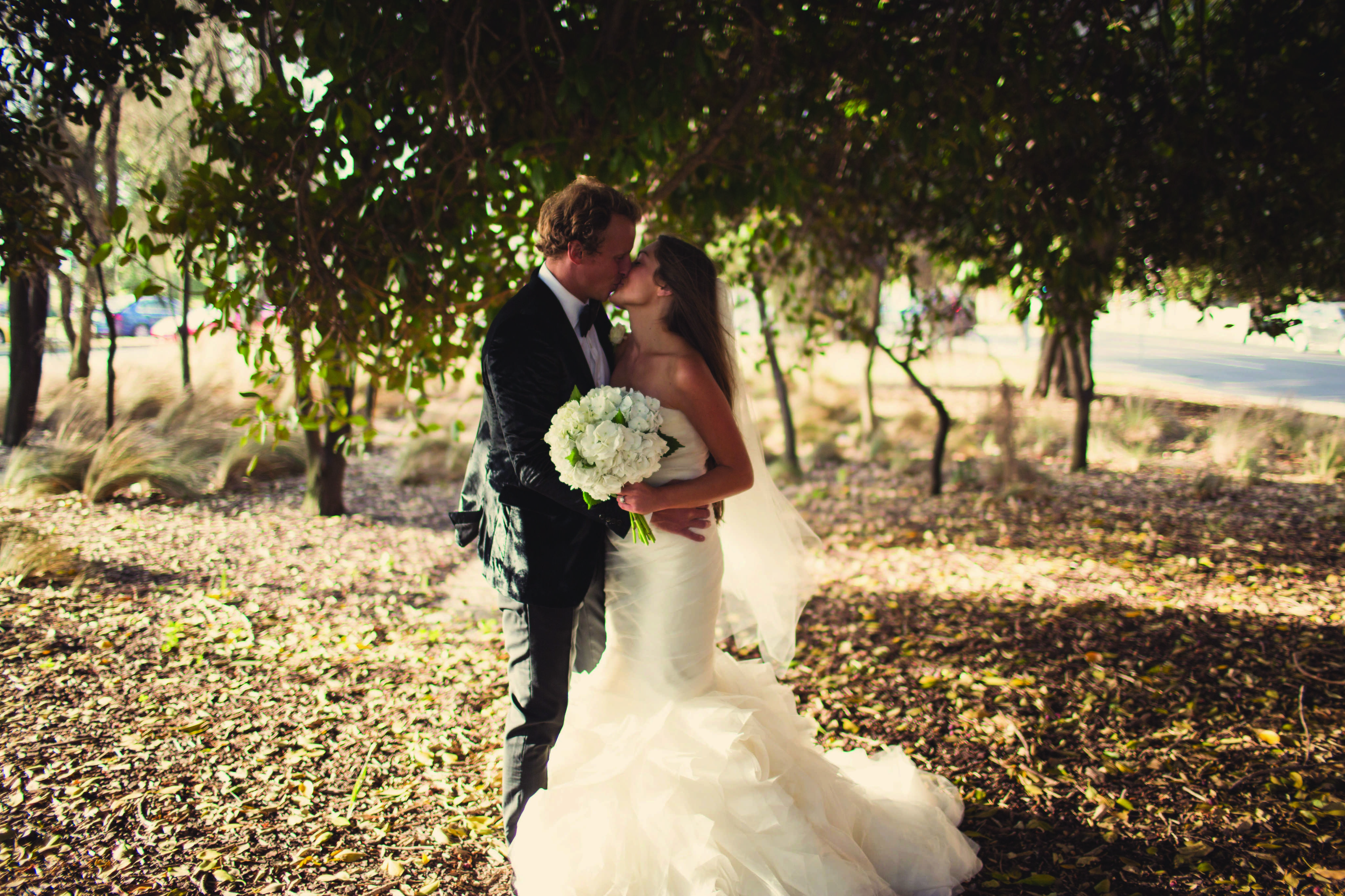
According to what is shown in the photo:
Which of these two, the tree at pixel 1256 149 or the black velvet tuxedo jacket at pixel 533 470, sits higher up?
the tree at pixel 1256 149

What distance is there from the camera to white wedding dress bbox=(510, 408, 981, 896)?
2094mm

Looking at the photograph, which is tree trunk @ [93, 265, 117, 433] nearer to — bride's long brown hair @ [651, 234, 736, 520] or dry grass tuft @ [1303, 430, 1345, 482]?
bride's long brown hair @ [651, 234, 736, 520]

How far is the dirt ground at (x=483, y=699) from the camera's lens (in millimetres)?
2500

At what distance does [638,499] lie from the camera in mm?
2129

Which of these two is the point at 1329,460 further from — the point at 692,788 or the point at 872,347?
the point at 692,788

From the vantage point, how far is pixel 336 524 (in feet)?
20.7

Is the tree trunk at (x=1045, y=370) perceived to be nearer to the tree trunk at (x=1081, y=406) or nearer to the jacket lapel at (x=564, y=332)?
the tree trunk at (x=1081, y=406)

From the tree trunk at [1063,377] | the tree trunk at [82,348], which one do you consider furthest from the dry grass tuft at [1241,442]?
the tree trunk at [82,348]

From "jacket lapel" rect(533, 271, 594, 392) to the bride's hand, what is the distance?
322mm

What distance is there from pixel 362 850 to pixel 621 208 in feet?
7.21

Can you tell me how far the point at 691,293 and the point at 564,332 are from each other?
0.39 meters

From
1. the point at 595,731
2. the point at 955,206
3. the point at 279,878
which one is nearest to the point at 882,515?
the point at 955,206

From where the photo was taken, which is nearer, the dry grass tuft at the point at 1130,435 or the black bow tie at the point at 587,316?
the black bow tie at the point at 587,316

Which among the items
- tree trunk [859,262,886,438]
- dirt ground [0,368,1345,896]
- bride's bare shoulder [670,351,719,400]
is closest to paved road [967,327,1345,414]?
tree trunk [859,262,886,438]
